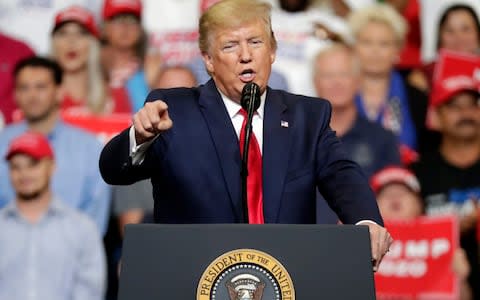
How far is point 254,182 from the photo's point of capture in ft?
10.3

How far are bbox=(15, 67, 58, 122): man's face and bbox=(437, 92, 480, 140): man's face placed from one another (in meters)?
2.16

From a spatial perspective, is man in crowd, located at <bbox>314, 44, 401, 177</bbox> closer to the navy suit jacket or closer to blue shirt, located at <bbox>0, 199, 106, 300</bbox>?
blue shirt, located at <bbox>0, 199, 106, 300</bbox>

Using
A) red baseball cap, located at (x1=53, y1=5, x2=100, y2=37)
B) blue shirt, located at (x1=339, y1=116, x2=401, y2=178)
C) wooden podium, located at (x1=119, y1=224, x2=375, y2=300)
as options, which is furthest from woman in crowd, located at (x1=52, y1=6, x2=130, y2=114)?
wooden podium, located at (x1=119, y1=224, x2=375, y2=300)

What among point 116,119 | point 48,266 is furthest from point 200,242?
point 116,119

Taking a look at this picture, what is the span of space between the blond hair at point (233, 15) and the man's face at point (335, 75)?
360cm

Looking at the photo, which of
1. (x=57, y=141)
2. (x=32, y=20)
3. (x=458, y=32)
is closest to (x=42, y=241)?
(x=57, y=141)

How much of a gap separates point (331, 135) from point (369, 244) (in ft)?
1.87

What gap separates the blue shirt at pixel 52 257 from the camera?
6016mm

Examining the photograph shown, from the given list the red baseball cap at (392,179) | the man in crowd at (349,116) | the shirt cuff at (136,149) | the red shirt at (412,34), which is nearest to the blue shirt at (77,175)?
the man in crowd at (349,116)

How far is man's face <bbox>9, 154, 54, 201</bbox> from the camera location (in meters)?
6.34

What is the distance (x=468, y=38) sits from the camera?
7270 mm

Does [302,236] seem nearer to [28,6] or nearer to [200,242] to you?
[200,242]

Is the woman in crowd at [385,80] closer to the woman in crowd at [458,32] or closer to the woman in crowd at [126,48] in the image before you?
the woman in crowd at [458,32]

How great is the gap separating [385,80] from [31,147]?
2069mm
